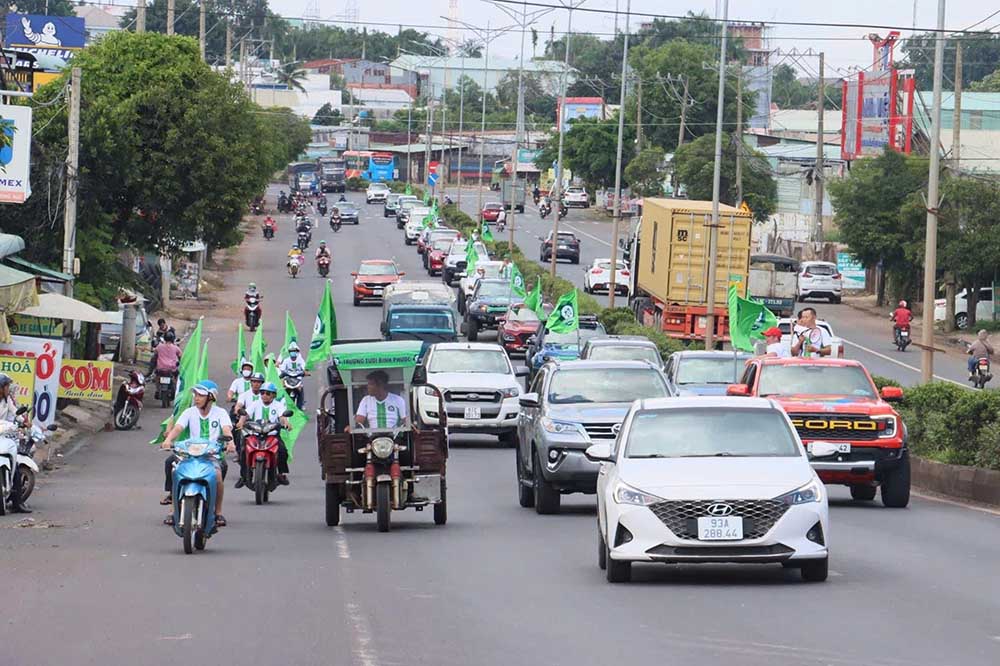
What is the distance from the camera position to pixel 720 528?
1300cm

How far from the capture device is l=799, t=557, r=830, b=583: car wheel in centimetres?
1327

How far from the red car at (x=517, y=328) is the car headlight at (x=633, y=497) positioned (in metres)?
37.2

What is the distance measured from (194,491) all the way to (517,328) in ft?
118

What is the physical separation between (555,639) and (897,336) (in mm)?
46176

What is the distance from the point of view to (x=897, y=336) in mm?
55344

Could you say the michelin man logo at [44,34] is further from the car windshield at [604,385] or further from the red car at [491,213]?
the car windshield at [604,385]

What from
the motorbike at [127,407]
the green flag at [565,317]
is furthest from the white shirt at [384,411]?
the green flag at [565,317]

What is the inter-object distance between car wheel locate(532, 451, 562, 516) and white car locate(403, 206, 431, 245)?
248 feet

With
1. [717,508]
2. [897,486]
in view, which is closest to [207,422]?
[717,508]

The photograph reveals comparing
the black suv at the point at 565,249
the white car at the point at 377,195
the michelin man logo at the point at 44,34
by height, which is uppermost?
the michelin man logo at the point at 44,34

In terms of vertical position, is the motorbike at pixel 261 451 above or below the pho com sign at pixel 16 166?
below

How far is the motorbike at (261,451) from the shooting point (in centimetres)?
2188

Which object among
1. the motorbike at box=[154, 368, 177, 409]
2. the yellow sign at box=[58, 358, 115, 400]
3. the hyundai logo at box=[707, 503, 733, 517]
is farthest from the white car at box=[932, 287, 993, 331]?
the hyundai logo at box=[707, 503, 733, 517]

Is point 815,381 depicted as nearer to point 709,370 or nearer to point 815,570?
point 709,370
